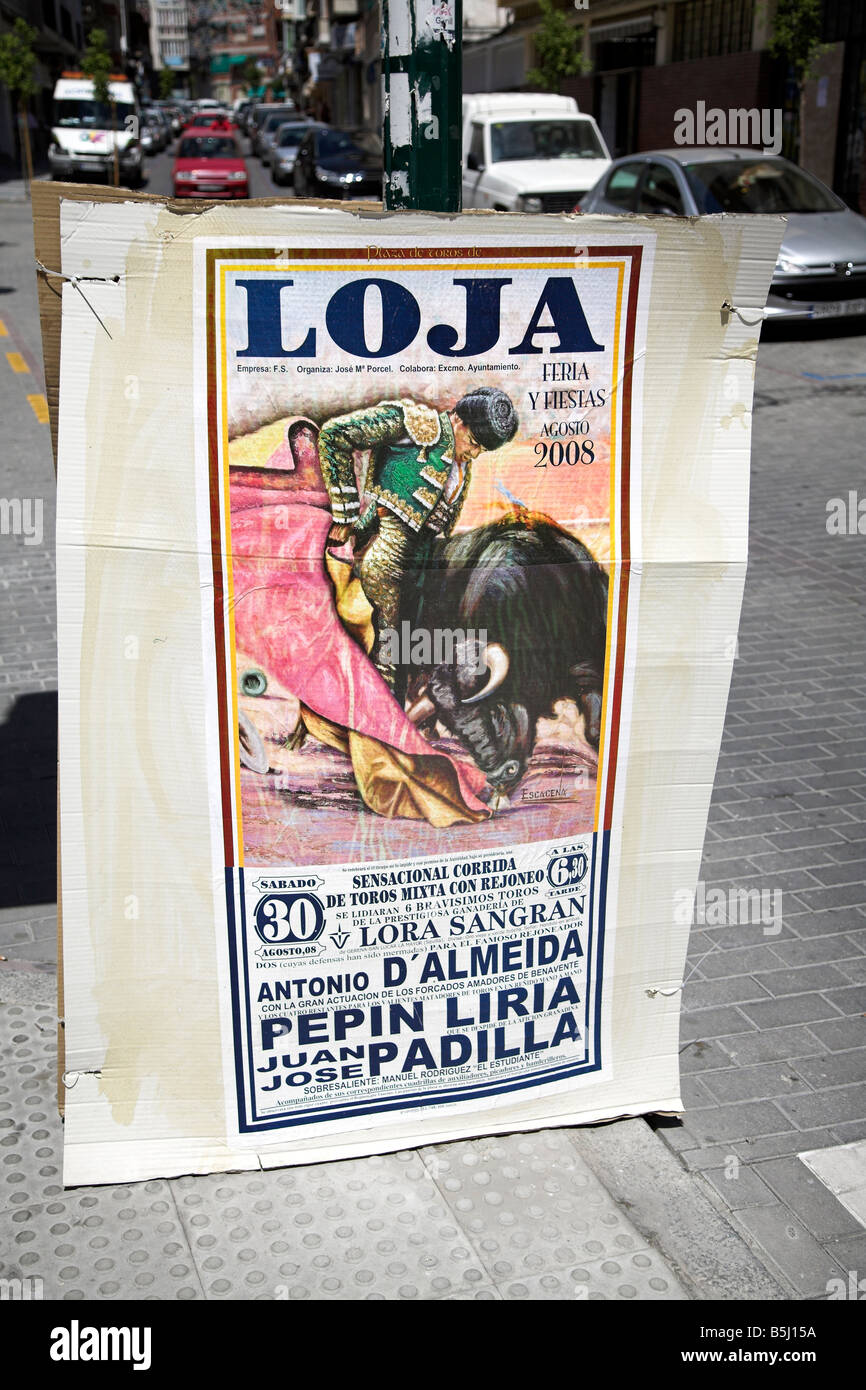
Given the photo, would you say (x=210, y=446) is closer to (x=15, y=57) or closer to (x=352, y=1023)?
(x=352, y=1023)

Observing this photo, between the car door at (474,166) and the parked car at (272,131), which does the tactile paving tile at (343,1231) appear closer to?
the car door at (474,166)

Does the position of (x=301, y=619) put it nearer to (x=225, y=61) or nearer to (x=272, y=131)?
(x=272, y=131)

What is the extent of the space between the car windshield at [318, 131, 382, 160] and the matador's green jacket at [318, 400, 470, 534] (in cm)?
2454

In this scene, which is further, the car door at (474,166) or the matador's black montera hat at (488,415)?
the car door at (474,166)

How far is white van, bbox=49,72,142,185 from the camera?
32375mm

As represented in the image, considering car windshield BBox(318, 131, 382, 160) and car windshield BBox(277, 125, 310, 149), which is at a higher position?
car windshield BBox(277, 125, 310, 149)

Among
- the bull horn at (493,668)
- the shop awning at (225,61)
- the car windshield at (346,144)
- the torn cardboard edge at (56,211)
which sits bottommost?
the bull horn at (493,668)

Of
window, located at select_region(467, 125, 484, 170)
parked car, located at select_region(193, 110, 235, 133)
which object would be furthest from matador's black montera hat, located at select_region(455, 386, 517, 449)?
parked car, located at select_region(193, 110, 235, 133)

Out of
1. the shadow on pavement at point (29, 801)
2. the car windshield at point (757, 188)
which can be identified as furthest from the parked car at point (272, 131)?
the shadow on pavement at point (29, 801)

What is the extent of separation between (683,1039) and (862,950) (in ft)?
2.56

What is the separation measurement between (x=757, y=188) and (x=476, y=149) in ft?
20.1

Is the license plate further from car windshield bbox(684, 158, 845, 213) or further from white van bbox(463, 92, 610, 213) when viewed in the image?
white van bbox(463, 92, 610, 213)

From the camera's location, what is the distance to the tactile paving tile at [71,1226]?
2.85 m

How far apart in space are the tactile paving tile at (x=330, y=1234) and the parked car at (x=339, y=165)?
2134 cm
